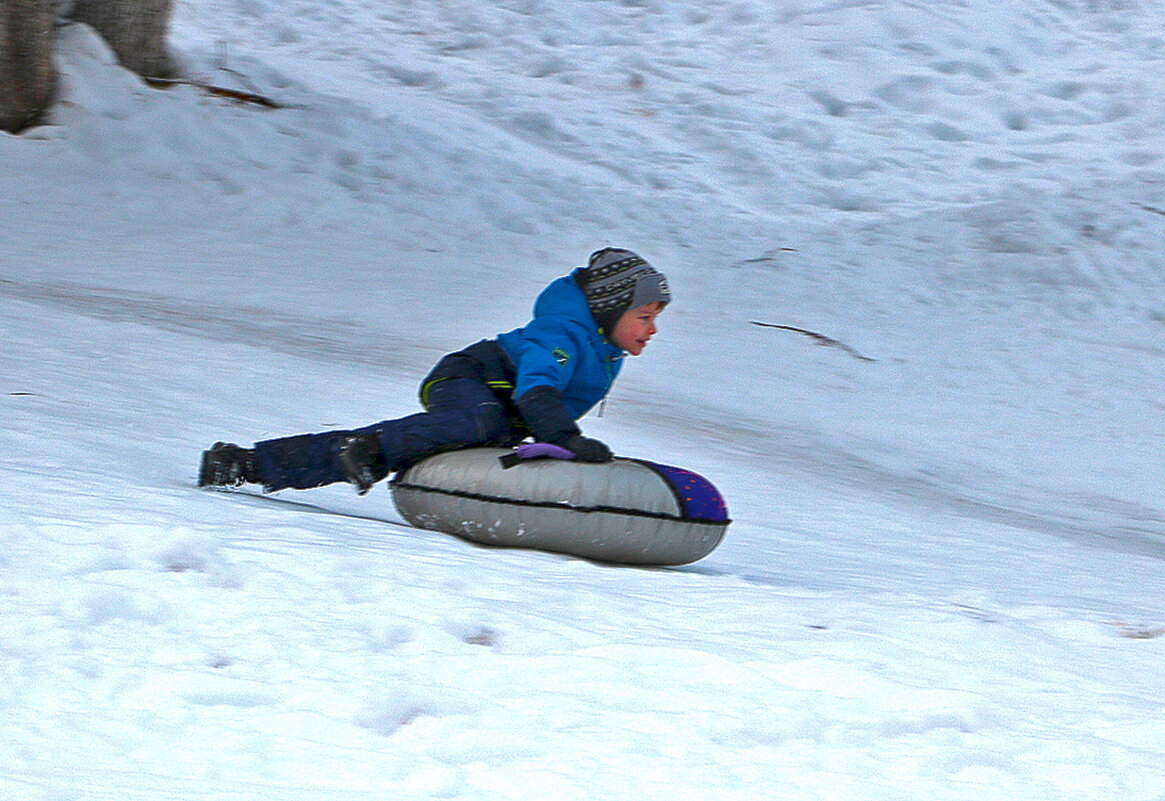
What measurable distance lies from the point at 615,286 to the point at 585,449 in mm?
541

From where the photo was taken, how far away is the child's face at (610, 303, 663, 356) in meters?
3.97

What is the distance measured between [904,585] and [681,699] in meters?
1.77

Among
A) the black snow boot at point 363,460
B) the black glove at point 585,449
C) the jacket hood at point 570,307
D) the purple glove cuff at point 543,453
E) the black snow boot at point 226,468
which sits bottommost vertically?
the black snow boot at point 226,468

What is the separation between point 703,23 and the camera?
49.5 ft

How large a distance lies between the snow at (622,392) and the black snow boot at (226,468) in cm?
11

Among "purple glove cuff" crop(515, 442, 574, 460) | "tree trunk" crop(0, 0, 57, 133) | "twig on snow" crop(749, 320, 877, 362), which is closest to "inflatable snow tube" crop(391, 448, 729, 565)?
"purple glove cuff" crop(515, 442, 574, 460)

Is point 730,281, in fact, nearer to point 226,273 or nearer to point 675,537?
point 226,273

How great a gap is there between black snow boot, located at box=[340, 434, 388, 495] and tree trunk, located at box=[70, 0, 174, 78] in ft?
27.9

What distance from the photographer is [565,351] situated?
388cm

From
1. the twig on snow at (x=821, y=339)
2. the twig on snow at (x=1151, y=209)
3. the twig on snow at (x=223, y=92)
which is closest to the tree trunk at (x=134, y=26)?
the twig on snow at (x=223, y=92)

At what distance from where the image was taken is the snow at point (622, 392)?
93.1 inches

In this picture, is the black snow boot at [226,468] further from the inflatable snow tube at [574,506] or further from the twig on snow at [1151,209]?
the twig on snow at [1151,209]

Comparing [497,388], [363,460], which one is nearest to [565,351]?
[497,388]

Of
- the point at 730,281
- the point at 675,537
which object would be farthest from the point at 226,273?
the point at 675,537
